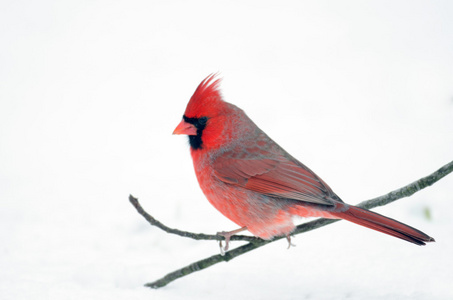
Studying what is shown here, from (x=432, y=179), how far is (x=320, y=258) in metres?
0.75

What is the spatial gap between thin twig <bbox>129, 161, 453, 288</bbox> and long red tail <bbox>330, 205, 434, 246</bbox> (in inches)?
4.1

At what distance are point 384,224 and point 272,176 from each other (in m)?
0.53

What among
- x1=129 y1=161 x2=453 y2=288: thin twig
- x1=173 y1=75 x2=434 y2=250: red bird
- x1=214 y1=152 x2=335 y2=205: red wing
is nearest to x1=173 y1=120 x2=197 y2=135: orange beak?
x1=173 y1=75 x2=434 y2=250: red bird

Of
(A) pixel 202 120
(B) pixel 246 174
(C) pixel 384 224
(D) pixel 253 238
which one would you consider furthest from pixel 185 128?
(C) pixel 384 224

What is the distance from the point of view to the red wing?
2003 millimetres

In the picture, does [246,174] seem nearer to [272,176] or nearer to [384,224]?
[272,176]

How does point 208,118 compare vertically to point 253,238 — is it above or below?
above

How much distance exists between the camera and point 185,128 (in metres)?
2.06

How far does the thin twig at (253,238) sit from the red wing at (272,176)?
12 centimetres

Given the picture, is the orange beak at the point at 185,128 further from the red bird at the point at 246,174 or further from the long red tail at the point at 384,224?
the long red tail at the point at 384,224

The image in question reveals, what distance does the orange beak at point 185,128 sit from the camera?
204 cm

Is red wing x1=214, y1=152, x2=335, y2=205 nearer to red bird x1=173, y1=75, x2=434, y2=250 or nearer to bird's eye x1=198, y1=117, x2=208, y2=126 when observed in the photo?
red bird x1=173, y1=75, x2=434, y2=250

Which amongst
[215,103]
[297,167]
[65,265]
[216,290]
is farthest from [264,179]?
[65,265]

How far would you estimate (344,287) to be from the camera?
Result: 2.07 metres
